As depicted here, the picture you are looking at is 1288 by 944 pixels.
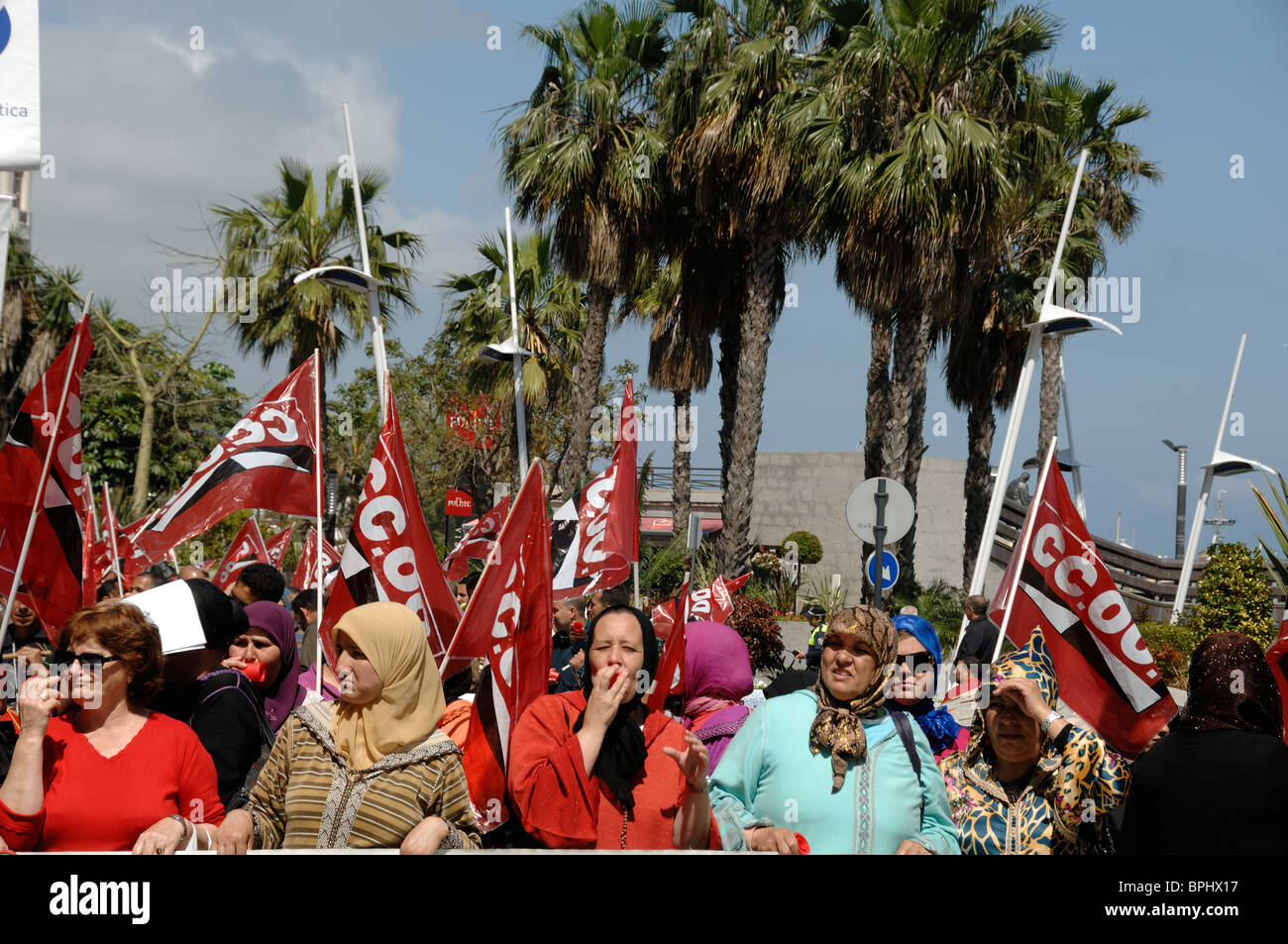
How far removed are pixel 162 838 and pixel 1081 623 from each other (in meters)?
4.86

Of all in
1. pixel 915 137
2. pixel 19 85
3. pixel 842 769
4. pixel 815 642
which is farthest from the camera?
pixel 915 137

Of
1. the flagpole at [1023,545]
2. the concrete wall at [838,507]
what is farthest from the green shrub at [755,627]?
the concrete wall at [838,507]

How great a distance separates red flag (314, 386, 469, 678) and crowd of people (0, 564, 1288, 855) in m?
2.35

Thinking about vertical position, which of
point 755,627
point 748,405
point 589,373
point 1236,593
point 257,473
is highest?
point 589,373

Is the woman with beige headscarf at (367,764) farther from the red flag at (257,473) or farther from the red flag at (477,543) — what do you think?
the red flag at (477,543)

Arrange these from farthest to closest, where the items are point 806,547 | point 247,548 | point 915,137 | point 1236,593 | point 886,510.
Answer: point 806,547, point 1236,593, point 915,137, point 247,548, point 886,510

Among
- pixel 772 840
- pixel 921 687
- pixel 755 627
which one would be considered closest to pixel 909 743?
pixel 772 840

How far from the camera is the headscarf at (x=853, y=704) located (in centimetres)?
348

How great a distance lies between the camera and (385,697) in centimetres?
334

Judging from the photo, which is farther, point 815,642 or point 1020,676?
point 815,642

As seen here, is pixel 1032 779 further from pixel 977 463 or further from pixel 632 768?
pixel 977 463

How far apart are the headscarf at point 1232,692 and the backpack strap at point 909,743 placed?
0.73 meters

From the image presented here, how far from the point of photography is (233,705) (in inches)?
158
